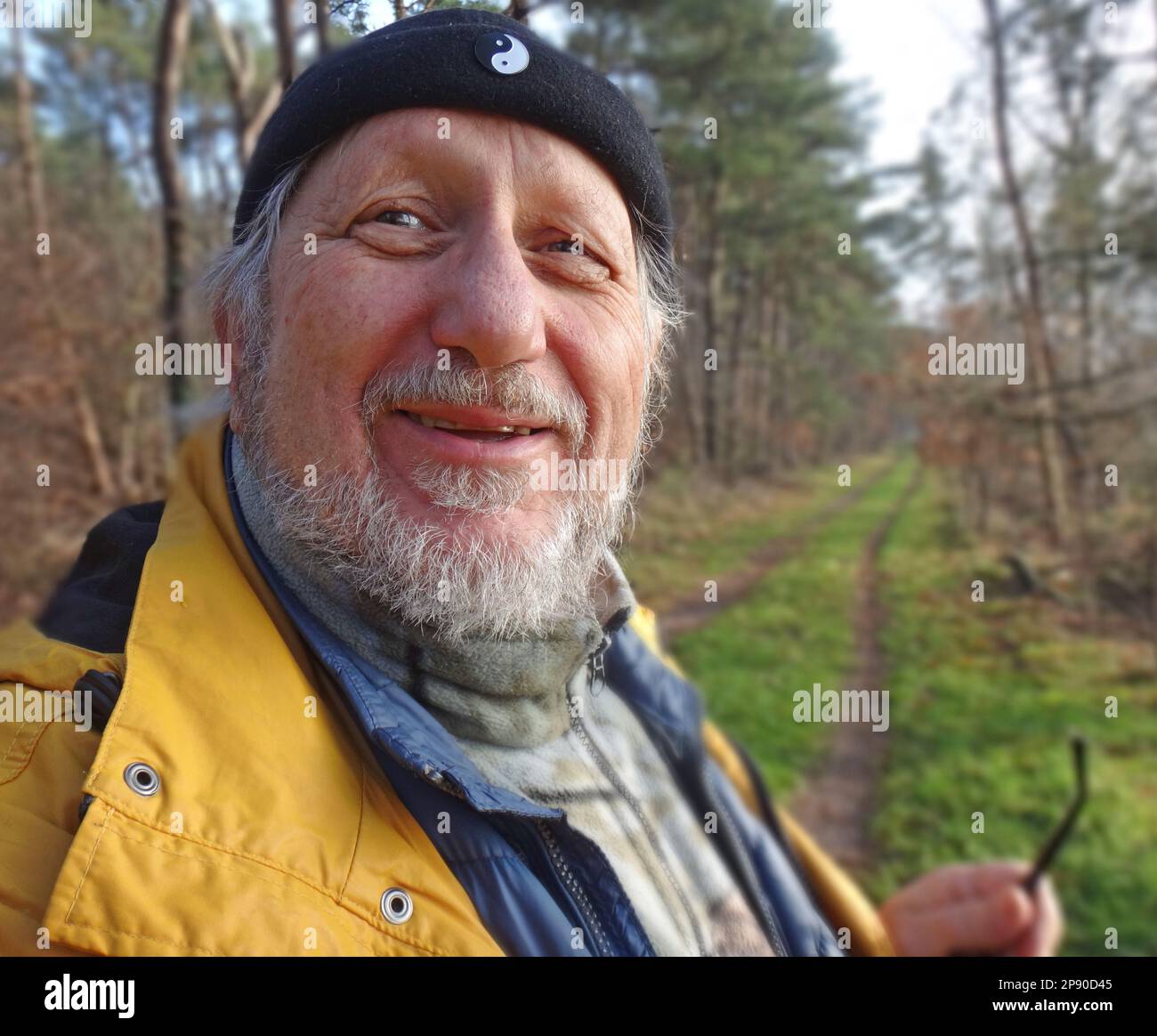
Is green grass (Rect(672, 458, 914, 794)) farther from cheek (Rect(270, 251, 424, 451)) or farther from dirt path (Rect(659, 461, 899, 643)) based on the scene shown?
cheek (Rect(270, 251, 424, 451))

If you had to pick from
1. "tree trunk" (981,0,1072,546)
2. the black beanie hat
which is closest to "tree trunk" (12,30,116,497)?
the black beanie hat

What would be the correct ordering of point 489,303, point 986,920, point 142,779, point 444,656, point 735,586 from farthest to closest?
1. point 735,586
2. point 986,920
3. point 444,656
4. point 489,303
5. point 142,779

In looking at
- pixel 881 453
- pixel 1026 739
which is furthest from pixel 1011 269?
pixel 881 453

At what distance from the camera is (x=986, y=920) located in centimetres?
141

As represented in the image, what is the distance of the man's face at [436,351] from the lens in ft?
3.81

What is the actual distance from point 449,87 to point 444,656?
96cm

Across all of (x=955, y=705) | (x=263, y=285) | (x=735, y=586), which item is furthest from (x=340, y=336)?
(x=735, y=586)

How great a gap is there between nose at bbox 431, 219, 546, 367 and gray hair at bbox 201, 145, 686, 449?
368mm

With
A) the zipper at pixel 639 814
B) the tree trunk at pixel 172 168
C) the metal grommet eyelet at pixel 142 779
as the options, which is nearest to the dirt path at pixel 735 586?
the tree trunk at pixel 172 168

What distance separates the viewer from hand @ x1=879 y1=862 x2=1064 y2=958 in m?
1.40

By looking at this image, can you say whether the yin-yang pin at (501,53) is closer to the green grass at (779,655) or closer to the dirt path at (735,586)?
the green grass at (779,655)

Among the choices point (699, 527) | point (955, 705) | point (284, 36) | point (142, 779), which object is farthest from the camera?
point (699, 527)

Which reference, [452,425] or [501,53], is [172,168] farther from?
[452,425]

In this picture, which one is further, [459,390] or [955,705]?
[955,705]
